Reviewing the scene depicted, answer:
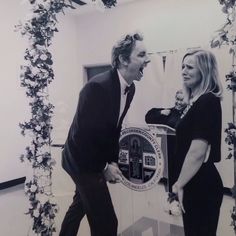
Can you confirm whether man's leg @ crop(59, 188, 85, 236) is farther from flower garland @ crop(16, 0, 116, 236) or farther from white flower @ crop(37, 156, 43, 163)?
white flower @ crop(37, 156, 43, 163)

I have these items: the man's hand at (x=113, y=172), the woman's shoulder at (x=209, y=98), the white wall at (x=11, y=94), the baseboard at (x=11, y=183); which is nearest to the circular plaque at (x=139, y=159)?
the man's hand at (x=113, y=172)

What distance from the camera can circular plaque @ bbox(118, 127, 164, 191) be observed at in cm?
174

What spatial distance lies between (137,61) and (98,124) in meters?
0.43

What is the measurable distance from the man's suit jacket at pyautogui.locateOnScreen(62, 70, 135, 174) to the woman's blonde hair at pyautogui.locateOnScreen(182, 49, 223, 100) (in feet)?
1.33

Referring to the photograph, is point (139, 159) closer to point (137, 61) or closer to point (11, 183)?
point (137, 61)

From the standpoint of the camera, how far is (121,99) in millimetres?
1778

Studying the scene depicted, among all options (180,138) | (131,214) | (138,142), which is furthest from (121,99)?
(131,214)

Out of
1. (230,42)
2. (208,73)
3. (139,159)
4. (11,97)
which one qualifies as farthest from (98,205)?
(11,97)

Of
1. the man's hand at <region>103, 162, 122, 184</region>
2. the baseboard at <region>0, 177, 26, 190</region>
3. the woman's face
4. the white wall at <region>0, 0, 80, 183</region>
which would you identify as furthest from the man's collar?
the baseboard at <region>0, 177, 26, 190</region>

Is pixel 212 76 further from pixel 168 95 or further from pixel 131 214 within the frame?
pixel 131 214

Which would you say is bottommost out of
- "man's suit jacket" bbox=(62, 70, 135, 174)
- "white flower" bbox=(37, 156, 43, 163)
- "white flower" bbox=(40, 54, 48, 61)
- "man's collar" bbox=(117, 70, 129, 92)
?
"white flower" bbox=(37, 156, 43, 163)

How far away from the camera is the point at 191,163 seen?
162cm

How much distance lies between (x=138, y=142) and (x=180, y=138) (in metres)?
0.27

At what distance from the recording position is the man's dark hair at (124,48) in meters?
1.74
